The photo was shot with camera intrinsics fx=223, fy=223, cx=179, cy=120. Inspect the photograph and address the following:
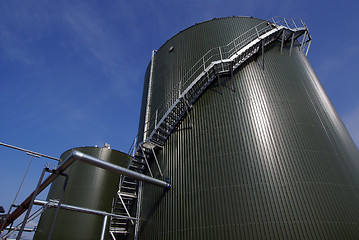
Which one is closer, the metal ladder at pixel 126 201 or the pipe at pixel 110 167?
the pipe at pixel 110 167

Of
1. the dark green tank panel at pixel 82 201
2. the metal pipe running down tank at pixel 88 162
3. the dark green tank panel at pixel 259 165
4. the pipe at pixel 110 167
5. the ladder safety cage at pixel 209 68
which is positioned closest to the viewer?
the dark green tank panel at pixel 259 165

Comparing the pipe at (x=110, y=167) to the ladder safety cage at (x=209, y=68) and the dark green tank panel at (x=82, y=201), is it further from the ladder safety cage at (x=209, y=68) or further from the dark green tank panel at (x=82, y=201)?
the dark green tank panel at (x=82, y=201)

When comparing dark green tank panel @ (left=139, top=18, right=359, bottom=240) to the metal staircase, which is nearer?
dark green tank panel @ (left=139, top=18, right=359, bottom=240)

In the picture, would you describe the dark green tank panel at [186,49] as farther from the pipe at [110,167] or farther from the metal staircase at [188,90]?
the pipe at [110,167]

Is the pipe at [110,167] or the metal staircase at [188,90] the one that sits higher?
the metal staircase at [188,90]

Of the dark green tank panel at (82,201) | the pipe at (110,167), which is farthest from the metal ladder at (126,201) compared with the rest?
the dark green tank panel at (82,201)

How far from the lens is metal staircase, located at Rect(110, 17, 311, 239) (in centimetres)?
1600

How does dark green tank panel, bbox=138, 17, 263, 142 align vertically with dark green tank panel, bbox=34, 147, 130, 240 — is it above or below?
above

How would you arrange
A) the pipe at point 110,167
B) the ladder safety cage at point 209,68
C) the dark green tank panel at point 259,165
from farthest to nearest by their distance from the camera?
the ladder safety cage at point 209,68 → the pipe at point 110,167 → the dark green tank panel at point 259,165

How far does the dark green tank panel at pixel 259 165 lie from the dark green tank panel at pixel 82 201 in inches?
402

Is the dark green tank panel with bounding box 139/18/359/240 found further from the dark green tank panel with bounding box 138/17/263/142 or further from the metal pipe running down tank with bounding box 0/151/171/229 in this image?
the metal pipe running down tank with bounding box 0/151/171/229

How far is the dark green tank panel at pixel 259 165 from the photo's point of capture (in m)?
10.7

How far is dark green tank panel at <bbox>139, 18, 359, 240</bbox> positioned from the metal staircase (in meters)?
0.67

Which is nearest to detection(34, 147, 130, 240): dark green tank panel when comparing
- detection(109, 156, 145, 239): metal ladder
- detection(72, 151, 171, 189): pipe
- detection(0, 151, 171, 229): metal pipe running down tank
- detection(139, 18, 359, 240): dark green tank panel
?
detection(109, 156, 145, 239): metal ladder
